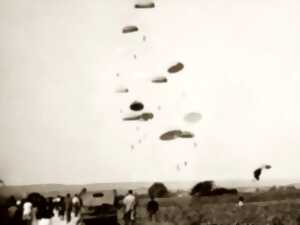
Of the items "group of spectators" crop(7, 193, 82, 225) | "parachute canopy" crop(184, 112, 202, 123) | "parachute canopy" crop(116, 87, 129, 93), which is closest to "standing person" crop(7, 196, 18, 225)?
"group of spectators" crop(7, 193, 82, 225)

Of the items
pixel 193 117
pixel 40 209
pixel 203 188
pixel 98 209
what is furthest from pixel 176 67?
pixel 40 209

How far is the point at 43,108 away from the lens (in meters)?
2.31

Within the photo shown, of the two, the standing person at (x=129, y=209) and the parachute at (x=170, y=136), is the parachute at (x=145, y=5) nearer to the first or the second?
the parachute at (x=170, y=136)

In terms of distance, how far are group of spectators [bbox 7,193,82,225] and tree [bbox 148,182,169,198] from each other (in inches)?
8.5

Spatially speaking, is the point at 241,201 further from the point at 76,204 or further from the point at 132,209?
the point at 76,204

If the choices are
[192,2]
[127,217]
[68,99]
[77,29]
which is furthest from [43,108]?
[192,2]

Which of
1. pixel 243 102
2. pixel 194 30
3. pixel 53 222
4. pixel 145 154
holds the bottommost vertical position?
pixel 53 222

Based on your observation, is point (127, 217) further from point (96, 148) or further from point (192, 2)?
point (192, 2)

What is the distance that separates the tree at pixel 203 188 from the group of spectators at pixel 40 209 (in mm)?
346

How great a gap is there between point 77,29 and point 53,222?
1.91 ft

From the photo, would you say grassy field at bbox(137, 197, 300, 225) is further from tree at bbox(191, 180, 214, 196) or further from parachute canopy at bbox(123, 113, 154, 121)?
parachute canopy at bbox(123, 113, 154, 121)

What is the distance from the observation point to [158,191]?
2.31m

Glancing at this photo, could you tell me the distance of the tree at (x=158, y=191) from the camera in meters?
2.30

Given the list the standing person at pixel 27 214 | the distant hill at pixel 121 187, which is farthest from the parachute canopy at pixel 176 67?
the standing person at pixel 27 214
